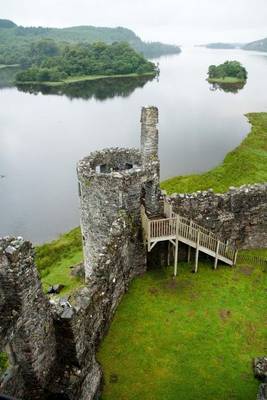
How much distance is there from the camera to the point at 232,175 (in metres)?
37.8

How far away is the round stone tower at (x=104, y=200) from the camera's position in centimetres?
1609

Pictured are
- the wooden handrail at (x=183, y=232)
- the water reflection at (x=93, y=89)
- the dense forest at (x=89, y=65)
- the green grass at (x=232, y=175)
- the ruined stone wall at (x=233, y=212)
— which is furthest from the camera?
the dense forest at (x=89, y=65)

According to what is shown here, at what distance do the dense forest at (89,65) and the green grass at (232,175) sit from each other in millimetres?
81019

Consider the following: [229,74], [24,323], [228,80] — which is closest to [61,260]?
[24,323]

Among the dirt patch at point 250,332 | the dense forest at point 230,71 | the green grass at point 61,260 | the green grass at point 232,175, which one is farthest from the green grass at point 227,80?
the dirt patch at point 250,332

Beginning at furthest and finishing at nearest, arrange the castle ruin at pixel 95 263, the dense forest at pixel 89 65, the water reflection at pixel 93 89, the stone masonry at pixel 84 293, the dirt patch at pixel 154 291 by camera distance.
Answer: the dense forest at pixel 89 65 < the water reflection at pixel 93 89 < the dirt patch at pixel 154 291 < the castle ruin at pixel 95 263 < the stone masonry at pixel 84 293

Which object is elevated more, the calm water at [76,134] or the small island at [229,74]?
the small island at [229,74]

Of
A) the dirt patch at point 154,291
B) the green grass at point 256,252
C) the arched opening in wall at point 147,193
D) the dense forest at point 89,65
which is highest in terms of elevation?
the dense forest at point 89,65

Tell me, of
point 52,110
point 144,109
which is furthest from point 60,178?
point 52,110

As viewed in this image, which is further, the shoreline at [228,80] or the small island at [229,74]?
the small island at [229,74]

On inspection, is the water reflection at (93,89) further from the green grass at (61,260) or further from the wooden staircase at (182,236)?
the wooden staircase at (182,236)

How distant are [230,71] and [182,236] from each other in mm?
111550

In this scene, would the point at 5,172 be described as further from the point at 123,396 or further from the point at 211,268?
the point at 123,396

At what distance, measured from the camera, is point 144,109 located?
18078mm
